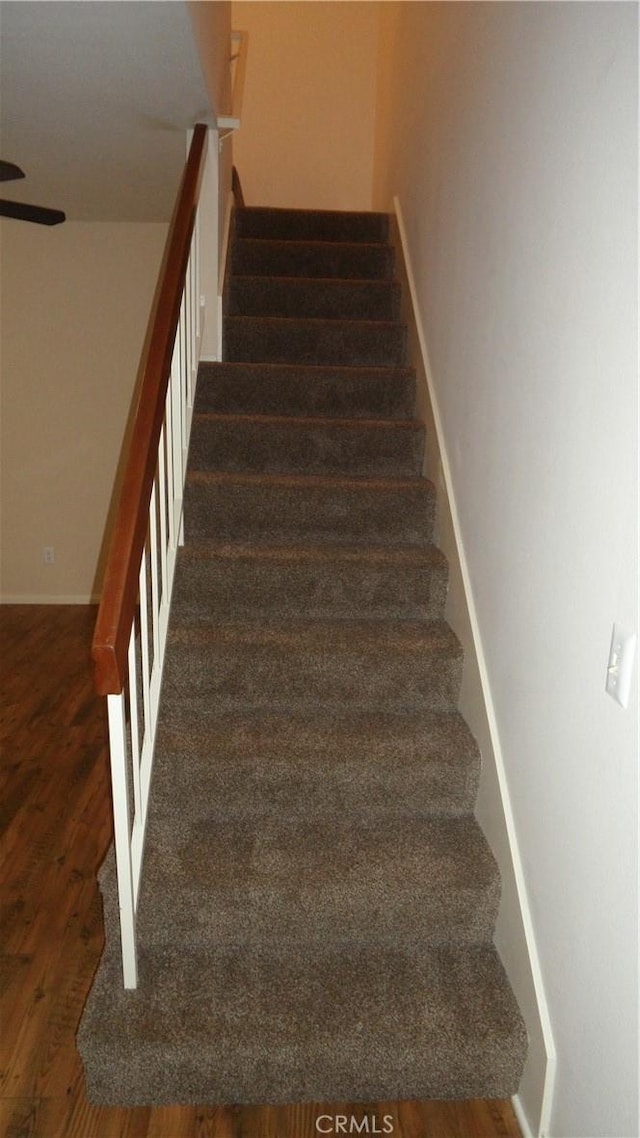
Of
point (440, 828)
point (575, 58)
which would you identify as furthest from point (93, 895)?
point (575, 58)

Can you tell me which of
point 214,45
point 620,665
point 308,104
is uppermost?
point 308,104

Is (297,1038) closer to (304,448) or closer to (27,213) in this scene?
(304,448)

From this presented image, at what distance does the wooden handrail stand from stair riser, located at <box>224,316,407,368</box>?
1.27m

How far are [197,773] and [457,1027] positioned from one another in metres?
0.85

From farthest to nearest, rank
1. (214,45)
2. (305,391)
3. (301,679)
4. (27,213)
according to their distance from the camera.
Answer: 1. (305,391)
2. (27,213)
3. (214,45)
4. (301,679)

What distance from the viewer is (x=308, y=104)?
210 inches

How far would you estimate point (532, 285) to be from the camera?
185cm

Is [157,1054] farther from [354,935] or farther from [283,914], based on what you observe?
[354,935]

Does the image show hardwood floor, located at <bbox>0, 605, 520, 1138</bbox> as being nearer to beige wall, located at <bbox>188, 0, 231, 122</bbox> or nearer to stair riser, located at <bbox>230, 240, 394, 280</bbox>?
stair riser, located at <bbox>230, 240, 394, 280</bbox>

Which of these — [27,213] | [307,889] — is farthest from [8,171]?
[307,889]

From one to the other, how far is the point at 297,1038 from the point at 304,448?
2.00 metres

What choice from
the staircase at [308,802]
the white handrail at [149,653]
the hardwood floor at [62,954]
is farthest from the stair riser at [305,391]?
the hardwood floor at [62,954]

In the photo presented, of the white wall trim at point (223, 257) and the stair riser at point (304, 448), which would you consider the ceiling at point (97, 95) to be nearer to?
the white wall trim at point (223, 257)

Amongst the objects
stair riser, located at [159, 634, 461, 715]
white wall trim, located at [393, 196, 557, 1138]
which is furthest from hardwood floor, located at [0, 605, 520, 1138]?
stair riser, located at [159, 634, 461, 715]
